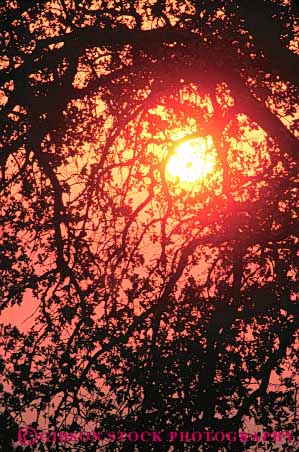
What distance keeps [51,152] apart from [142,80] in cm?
186

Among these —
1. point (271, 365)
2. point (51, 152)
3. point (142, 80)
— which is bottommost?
point (271, 365)

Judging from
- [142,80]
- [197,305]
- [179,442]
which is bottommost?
[179,442]

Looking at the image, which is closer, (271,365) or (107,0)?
(271,365)

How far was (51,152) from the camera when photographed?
1155 cm

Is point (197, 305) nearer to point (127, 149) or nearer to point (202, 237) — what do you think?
point (202, 237)

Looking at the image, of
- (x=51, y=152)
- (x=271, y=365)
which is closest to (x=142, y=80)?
(x=51, y=152)

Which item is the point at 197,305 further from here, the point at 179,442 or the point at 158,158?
the point at 158,158

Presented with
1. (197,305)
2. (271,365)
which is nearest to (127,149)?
(197,305)

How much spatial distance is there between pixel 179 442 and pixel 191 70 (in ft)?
17.4

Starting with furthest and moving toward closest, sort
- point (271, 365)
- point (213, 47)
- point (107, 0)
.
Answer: point (107, 0) < point (213, 47) < point (271, 365)

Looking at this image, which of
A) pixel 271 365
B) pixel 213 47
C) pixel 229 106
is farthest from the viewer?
pixel 229 106

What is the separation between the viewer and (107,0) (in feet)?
37.2

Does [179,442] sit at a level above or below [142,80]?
below

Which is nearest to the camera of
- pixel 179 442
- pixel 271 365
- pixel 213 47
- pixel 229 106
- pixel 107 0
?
pixel 179 442
